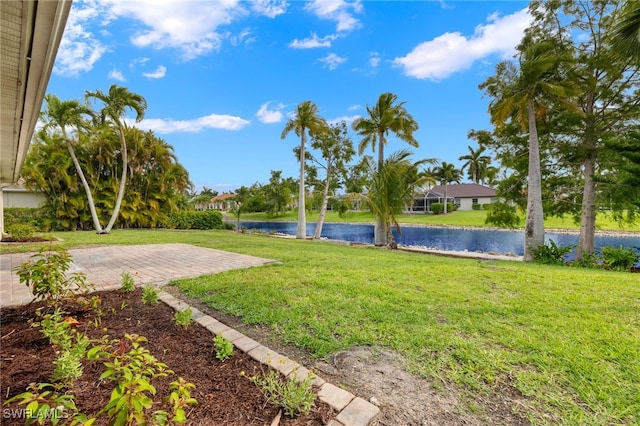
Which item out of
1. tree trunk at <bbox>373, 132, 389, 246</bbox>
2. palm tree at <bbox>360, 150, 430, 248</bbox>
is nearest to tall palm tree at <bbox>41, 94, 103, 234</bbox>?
palm tree at <bbox>360, 150, 430, 248</bbox>

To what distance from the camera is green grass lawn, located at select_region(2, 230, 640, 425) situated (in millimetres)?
1780

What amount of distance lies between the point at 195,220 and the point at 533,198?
701 inches

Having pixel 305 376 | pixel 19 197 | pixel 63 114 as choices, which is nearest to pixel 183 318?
pixel 305 376

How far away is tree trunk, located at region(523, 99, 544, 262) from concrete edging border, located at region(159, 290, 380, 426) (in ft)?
31.5

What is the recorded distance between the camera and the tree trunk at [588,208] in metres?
8.91

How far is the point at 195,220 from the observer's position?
18.2 m

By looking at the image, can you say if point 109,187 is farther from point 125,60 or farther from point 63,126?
point 125,60

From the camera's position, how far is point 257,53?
32.3 feet

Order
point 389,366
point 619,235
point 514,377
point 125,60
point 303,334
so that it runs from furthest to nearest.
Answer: point 619,235
point 125,60
point 303,334
point 389,366
point 514,377

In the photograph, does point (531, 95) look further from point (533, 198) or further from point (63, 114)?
point (63, 114)

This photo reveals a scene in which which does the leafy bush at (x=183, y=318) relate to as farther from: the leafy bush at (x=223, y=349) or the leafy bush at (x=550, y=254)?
the leafy bush at (x=550, y=254)

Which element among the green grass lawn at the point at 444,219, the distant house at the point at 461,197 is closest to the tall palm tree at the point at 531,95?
the green grass lawn at the point at 444,219

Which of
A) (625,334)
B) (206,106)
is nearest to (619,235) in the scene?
(625,334)

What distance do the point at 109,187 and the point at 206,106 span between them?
6.54 meters
